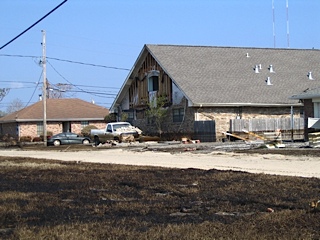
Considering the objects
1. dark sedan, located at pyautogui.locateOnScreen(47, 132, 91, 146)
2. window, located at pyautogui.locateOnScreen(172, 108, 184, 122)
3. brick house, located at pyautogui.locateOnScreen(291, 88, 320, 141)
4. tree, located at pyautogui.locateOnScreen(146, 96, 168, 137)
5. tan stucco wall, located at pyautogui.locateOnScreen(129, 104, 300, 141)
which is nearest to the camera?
brick house, located at pyautogui.locateOnScreen(291, 88, 320, 141)

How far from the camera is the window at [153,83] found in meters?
48.2

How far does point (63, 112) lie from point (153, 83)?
17.4 metres

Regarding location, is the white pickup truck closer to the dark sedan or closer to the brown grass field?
the dark sedan

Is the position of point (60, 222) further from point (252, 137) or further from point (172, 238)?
point (252, 137)

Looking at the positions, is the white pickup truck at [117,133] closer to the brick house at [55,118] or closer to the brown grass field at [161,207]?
the brick house at [55,118]

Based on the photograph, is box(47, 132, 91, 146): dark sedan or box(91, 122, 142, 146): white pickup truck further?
box(47, 132, 91, 146): dark sedan

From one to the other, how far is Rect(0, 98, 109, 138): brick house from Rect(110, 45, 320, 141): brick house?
33.1 ft

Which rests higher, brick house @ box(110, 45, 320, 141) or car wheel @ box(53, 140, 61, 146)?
brick house @ box(110, 45, 320, 141)

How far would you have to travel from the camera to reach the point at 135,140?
4356 cm

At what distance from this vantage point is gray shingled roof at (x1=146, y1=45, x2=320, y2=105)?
4216cm

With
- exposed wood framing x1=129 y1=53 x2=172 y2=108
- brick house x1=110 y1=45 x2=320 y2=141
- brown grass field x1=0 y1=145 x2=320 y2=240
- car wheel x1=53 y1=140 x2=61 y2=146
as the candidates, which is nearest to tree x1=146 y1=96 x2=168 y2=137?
brick house x1=110 y1=45 x2=320 y2=141

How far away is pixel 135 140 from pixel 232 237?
A: 1452 inches

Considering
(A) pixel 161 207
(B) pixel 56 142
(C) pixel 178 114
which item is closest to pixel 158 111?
(C) pixel 178 114

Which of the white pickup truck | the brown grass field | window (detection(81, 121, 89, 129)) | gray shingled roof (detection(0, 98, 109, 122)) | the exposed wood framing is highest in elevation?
the exposed wood framing
